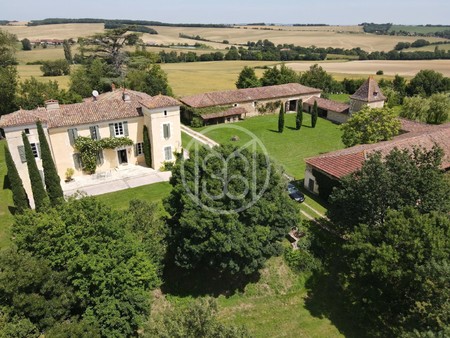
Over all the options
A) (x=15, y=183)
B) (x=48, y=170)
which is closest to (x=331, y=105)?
(x=48, y=170)

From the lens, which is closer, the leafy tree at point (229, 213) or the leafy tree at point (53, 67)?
the leafy tree at point (229, 213)

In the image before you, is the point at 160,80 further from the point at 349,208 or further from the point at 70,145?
the point at 349,208

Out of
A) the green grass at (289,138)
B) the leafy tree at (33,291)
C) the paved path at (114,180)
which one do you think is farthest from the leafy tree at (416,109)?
the leafy tree at (33,291)

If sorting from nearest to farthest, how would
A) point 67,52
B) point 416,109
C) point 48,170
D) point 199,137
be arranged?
point 48,170, point 199,137, point 416,109, point 67,52

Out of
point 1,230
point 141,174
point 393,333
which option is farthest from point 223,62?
point 393,333

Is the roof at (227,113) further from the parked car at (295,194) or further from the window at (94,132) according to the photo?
the parked car at (295,194)

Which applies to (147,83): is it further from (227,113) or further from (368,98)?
(368,98)
